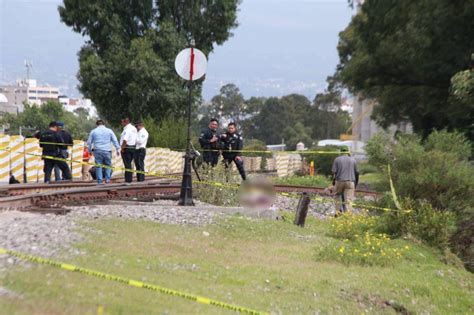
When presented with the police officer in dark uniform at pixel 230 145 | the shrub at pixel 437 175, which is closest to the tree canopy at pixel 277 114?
the police officer in dark uniform at pixel 230 145

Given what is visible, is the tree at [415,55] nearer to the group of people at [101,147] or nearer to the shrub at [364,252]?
the group of people at [101,147]

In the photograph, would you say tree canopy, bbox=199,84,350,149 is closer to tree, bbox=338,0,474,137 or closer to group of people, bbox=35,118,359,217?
tree, bbox=338,0,474,137

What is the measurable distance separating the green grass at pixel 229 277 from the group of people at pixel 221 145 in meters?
4.88

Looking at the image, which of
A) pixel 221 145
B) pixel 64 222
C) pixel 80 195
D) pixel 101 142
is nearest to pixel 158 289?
pixel 64 222

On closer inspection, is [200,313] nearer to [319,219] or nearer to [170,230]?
[170,230]

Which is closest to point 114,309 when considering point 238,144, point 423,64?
point 238,144

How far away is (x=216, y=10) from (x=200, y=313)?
43.9m

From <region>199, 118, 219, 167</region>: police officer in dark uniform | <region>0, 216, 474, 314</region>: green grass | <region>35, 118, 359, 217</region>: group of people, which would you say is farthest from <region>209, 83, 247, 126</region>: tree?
<region>0, 216, 474, 314</region>: green grass

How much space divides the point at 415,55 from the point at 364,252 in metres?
21.2

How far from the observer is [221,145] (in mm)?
14812

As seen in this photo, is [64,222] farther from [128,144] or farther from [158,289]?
[128,144]

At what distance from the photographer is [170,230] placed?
847 cm

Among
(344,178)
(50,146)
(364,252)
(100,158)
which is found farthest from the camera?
(50,146)

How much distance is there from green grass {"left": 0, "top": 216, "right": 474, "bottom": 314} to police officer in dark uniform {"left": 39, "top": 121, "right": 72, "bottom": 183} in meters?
7.83
